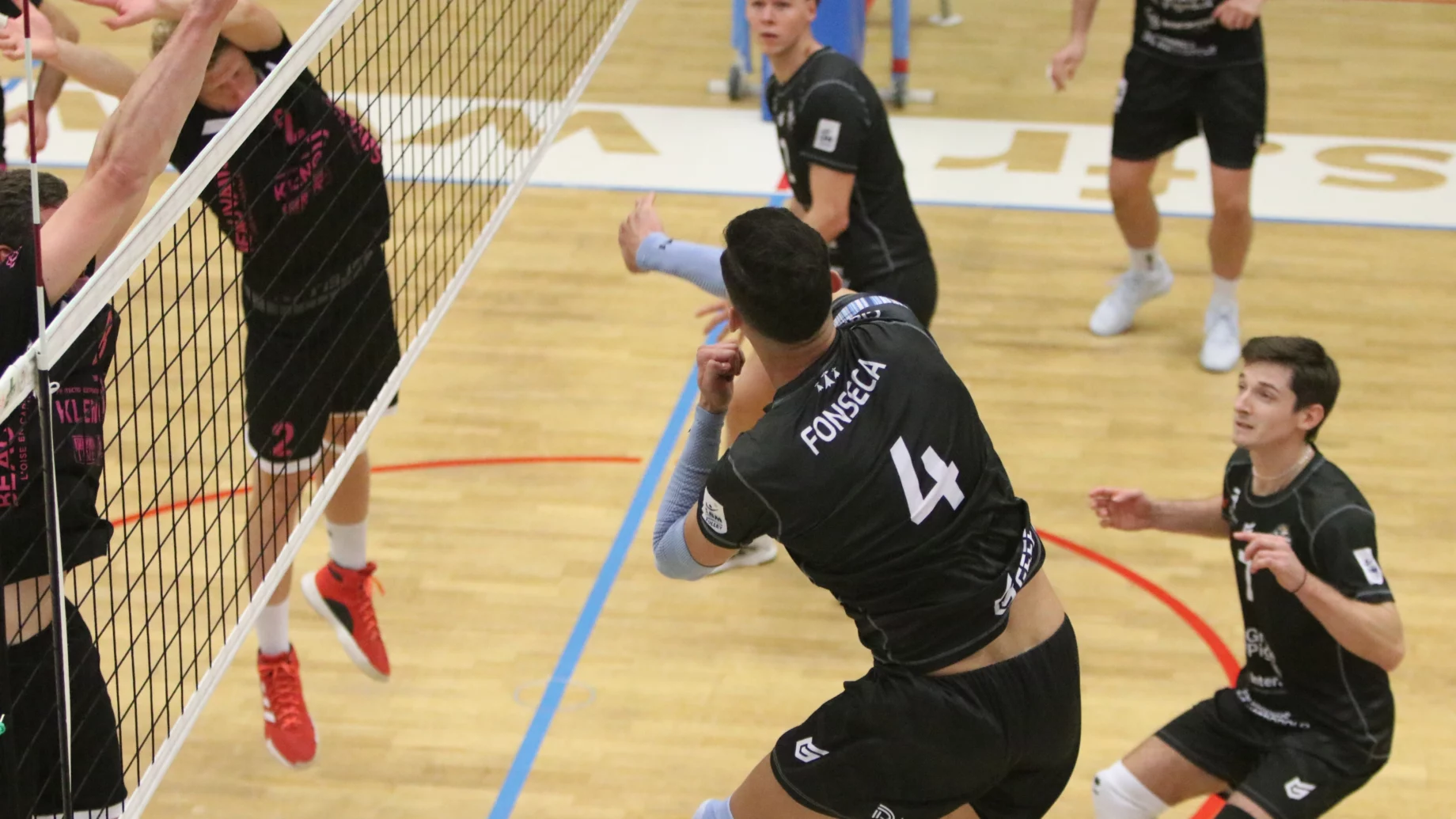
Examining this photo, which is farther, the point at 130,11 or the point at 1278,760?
the point at 1278,760

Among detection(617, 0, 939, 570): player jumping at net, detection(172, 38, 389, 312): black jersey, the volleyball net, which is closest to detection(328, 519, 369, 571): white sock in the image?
the volleyball net

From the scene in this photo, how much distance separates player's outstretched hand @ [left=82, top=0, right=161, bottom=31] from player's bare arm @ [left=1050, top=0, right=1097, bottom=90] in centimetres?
425

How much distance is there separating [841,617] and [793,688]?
449mm

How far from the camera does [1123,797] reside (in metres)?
4.12

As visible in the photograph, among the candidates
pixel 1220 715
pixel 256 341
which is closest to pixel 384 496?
pixel 256 341

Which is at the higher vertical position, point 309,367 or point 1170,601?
point 309,367

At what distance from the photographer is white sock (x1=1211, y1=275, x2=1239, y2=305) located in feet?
23.3

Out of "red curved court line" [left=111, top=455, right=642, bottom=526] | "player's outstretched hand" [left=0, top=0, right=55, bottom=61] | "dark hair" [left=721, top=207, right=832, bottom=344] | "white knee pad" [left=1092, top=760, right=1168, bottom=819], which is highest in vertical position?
"player's outstretched hand" [left=0, top=0, right=55, bottom=61]

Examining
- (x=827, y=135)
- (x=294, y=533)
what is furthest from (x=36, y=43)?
→ (x=827, y=135)

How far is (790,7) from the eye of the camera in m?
5.19

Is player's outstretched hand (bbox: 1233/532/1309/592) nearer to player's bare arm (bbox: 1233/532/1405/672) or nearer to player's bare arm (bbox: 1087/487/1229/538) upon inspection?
player's bare arm (bbox: 1233/532/1405/672)

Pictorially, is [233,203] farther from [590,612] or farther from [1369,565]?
[1369,565]

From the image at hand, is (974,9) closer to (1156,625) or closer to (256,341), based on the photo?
(1156,625)

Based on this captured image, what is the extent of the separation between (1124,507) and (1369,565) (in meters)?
0.58
